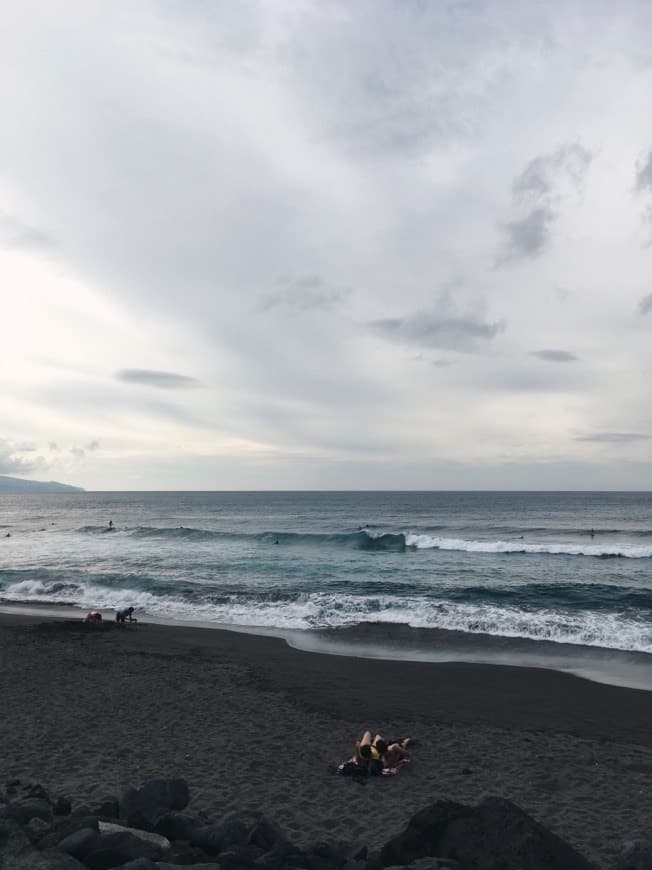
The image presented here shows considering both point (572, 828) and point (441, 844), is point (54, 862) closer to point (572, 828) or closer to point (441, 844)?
point (441, 844)

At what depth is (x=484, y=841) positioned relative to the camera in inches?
240

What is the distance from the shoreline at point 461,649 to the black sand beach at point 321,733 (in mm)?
819

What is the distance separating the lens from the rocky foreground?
5.78 meters

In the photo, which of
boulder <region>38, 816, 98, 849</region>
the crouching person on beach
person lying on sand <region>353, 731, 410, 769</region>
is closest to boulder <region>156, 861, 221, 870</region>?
boulder <region>38, 816, 98, 849</region>

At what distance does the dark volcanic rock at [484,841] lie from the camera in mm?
5836

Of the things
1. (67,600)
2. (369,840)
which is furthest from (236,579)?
(369,840)

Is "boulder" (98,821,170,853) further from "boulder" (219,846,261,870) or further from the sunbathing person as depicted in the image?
the sunbathing person

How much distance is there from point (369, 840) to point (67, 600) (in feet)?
77.9

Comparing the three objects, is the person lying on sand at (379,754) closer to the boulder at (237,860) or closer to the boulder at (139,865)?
the boulder at (237,860)

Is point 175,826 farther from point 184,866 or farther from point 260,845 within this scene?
point 184,866

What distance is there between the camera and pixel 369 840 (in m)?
7.40

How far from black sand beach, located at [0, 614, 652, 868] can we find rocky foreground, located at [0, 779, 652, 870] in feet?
4.05

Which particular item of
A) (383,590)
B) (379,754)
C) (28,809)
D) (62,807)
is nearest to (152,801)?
(62,807)

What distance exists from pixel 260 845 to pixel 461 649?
12733 millimetres
